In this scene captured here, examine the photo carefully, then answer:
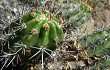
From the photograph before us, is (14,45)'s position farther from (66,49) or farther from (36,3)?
(36,3)

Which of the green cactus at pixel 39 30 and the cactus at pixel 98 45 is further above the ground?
the green cactus at pixel 39 30

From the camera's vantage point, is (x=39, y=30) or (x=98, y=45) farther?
(x=98, y=45)

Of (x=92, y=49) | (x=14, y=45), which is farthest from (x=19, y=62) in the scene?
(x=92, y=49)

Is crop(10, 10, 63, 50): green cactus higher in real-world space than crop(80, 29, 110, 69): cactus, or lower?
higher

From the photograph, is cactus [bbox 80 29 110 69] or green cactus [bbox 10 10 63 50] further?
cactus [bbox 80 29 110 69]

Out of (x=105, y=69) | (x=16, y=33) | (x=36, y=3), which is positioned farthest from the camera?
(x=36, y=3)

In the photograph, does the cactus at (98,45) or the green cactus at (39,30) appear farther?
the cactus at (98,45)

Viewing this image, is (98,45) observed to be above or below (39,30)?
below

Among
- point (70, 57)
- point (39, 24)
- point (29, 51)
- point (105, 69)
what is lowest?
point (105, 69)

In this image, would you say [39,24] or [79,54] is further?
[79,54]

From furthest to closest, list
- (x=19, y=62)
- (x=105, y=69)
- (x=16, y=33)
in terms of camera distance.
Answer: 1. (x=105, y=69)
2. (x=19, y=62)
3. (x=16, y=33)

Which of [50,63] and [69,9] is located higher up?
[69,9]
